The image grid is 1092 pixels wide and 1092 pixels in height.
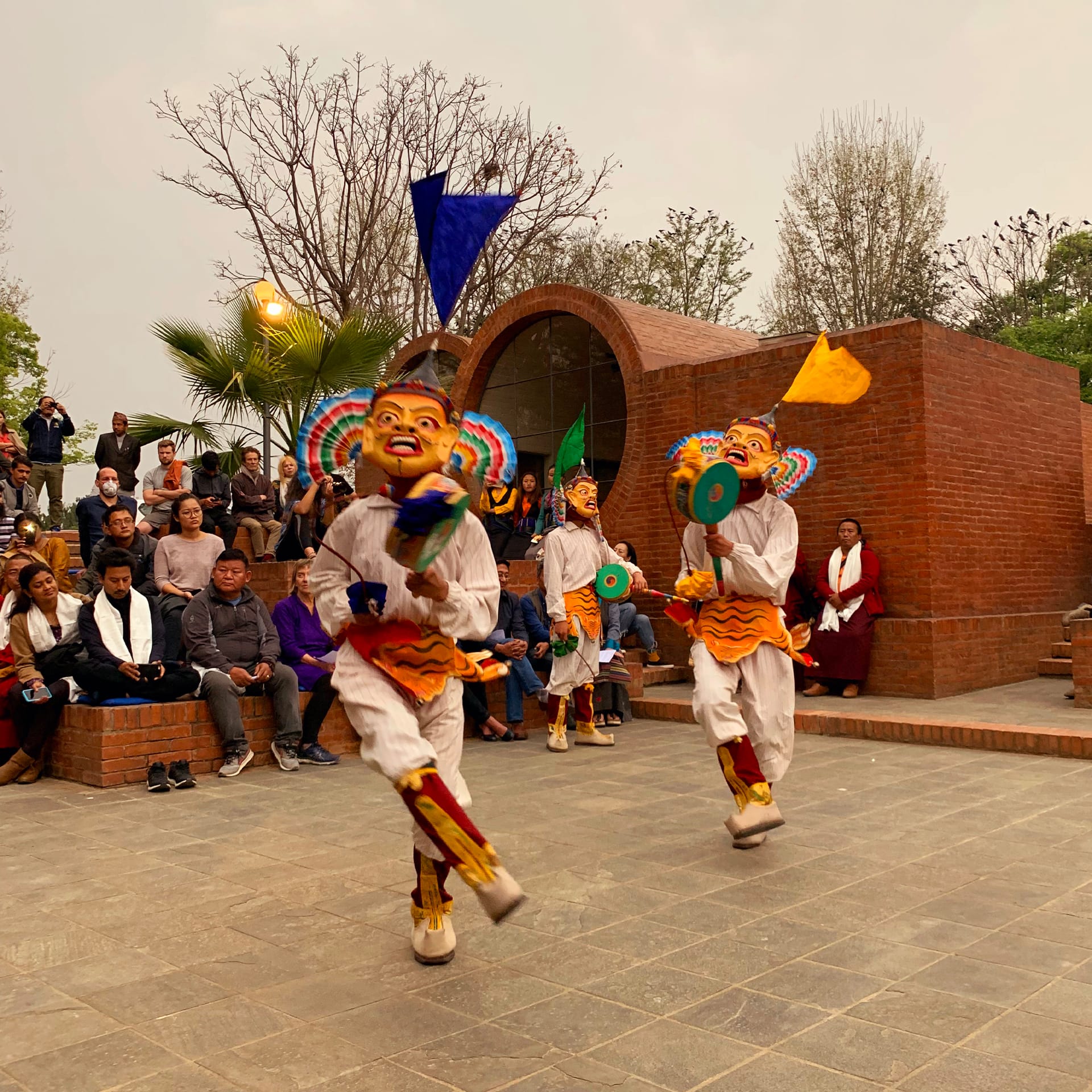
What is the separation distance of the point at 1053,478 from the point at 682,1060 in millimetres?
11596

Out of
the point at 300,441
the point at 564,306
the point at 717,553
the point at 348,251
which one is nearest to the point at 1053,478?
the point at 564,306

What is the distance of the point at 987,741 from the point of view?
27.3 feet

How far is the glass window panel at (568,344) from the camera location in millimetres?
15180

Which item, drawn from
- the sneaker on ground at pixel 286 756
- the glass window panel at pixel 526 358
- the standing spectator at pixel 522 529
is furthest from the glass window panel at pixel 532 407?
the sneaker on ground at pixel 286 756

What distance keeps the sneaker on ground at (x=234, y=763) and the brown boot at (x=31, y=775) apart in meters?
1.20

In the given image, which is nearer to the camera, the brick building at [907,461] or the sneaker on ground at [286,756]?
the sneaker on ground at [286,756]

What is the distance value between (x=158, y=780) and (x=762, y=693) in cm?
392

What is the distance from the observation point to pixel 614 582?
7848mm

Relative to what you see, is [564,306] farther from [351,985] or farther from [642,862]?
[351,985]

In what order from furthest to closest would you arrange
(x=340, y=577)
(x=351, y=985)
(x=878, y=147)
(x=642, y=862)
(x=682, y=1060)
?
(x=878, y=147)
(x=642, y=862)
(x=340, y=577)
(x=351, y=985)
(x=682, y=1060)

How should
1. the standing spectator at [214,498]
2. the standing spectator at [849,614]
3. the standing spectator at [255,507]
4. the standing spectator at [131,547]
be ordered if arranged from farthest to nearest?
the standing spectator at [255,507], the standing spectator at [214,498], the standing spectator at [849,614], the standing spectator at [131,547]

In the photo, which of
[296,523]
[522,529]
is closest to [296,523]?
[296,523]

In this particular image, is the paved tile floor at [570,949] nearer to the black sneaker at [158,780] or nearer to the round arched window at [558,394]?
the black sneaker at [158,780]

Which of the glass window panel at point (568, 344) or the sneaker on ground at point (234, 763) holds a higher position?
the glass window panel at point (568, 344)
